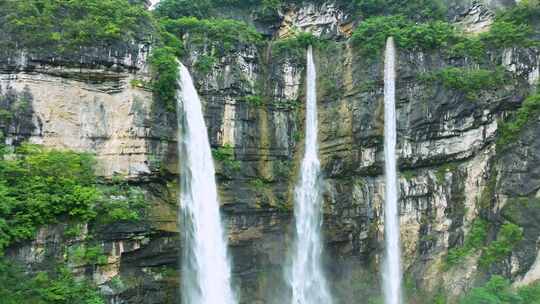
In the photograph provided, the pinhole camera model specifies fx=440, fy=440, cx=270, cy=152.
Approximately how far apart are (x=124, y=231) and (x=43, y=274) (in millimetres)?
2550

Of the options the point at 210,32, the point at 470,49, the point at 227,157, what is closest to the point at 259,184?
the point at 227,157

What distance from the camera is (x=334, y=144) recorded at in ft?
60.0

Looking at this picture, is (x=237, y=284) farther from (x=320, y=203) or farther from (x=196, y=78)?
(x=196, y=78)

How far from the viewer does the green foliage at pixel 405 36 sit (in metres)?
17.8

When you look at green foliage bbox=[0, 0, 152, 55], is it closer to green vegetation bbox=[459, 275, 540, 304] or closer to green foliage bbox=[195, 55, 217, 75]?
green foliage bbox=[195, 55, 217, 75]

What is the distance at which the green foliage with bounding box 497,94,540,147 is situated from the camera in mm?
16250

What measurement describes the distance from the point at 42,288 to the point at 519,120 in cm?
1699

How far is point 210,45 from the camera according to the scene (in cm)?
1777

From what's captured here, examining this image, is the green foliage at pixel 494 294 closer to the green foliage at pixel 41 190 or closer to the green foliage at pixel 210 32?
the green foliage at pixel 41 190

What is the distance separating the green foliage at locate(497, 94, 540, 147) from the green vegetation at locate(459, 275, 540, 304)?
5.14 m

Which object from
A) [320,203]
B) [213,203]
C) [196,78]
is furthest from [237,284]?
[196,78]

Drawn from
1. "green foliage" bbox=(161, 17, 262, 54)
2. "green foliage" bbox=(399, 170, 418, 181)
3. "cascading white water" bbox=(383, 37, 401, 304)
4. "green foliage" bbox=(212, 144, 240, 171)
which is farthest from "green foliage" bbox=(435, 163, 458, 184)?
"green foliage" bbox=(161, 17, 262, 54)

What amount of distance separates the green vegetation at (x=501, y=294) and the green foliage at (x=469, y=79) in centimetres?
686

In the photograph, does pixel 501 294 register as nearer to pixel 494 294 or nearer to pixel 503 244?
pixel 494 294
